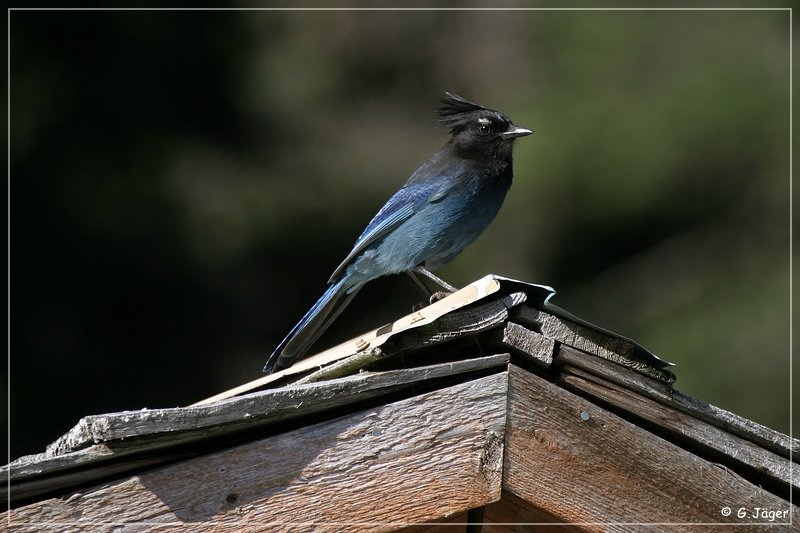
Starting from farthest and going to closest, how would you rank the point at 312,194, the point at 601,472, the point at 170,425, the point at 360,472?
the point at 312,194 → the point at 601,472 → the point at 360,472 → the point at 170,425

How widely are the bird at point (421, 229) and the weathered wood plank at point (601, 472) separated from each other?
2.13 meters

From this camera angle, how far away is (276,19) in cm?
1085

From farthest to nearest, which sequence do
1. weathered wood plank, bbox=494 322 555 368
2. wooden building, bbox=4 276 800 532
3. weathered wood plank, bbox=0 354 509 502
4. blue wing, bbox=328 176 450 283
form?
blue wing, bbox=328 176 450 283 < weathered wood plank, bbox=494 322 555 368 < wooden building, bbox=4 276 800 532 < weathered wood plank, bbox=0 354 509 502

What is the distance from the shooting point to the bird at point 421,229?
15.6 feet

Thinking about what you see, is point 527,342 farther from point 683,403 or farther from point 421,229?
point 421,229

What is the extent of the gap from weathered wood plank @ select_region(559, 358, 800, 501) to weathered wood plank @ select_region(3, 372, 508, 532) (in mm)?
222

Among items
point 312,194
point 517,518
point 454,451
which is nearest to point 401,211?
point 517,518

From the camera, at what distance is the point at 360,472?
2.45m

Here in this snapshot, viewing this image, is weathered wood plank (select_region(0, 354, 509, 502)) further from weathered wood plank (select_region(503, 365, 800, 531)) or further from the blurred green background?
the blurred green background

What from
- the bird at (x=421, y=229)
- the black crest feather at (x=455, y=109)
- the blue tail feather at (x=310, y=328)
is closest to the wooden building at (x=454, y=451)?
the blue tail feather at (x=310, y=328)

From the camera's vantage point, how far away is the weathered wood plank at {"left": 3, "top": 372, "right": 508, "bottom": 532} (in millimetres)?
2350

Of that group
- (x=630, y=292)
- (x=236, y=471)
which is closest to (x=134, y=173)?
(x=630, y=292)

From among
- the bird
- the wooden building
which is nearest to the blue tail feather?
the bird

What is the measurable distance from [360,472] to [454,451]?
0.21 m
